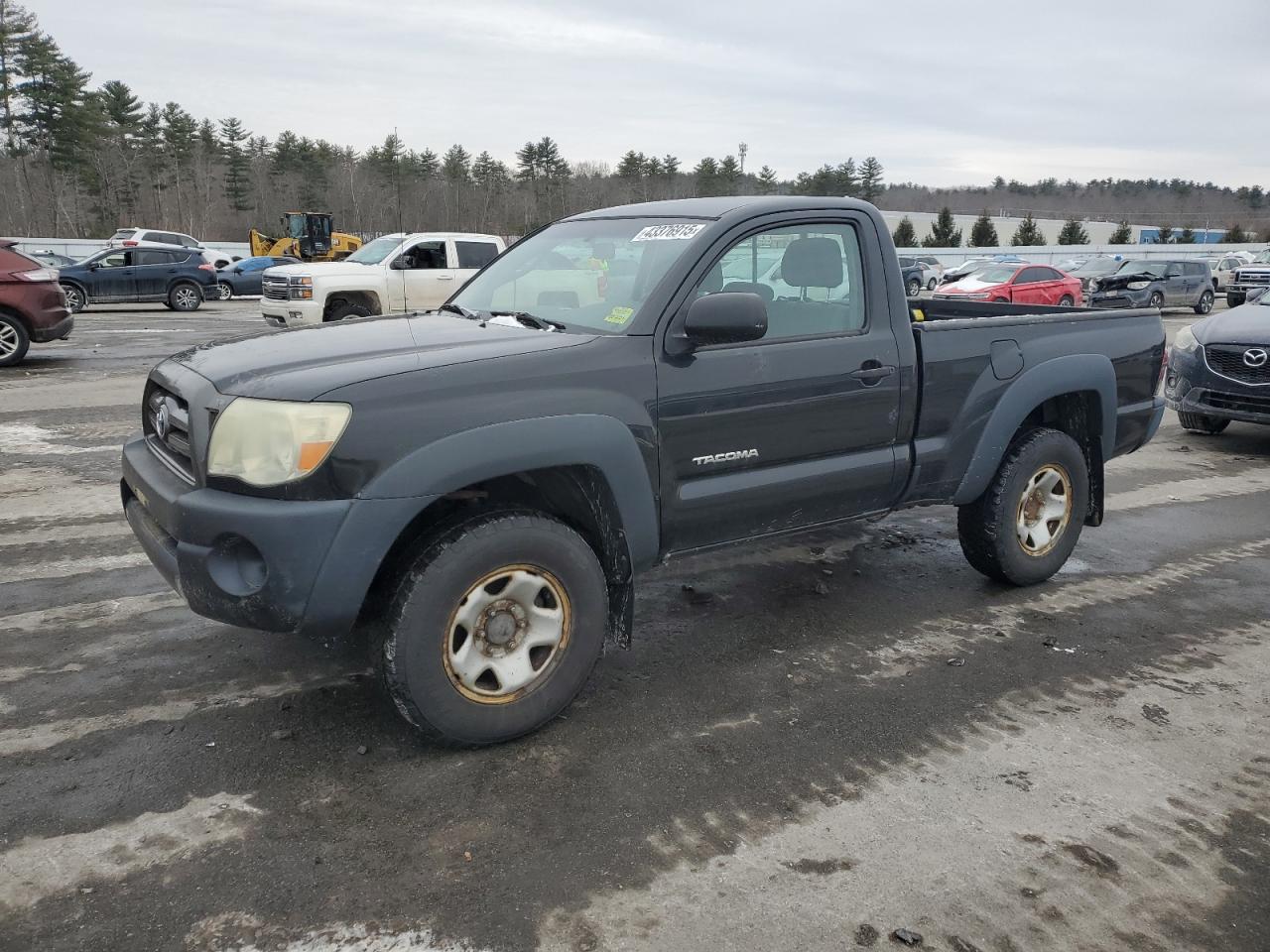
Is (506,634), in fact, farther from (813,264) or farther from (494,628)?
(813,264)

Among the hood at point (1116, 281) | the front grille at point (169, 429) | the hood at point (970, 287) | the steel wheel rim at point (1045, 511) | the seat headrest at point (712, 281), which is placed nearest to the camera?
the front grille at point (169, 429)

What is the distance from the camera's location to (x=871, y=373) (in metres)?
4.11

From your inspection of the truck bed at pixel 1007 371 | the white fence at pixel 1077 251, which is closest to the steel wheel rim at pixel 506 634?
the truck bed at pixel 1007 371

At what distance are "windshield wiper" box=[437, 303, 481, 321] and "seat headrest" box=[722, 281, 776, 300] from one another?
1082mm

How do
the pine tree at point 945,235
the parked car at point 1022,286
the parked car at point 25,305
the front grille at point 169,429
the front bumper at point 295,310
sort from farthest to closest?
the pine tree at point 945,235, the parked car at point 1022,286, the front bumper at point 295,310, the parked car at point 25,305, the front grille at point 169,429

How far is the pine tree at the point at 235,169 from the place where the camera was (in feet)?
262

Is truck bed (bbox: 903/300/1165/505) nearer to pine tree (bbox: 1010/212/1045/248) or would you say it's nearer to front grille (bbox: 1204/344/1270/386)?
front grille (bbox: 1204/344/1270/386)

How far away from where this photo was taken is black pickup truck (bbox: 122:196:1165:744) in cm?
299

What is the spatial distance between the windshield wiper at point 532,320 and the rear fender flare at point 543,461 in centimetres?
61

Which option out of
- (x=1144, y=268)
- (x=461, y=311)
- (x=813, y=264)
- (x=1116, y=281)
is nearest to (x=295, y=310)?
(x=461, y=311)

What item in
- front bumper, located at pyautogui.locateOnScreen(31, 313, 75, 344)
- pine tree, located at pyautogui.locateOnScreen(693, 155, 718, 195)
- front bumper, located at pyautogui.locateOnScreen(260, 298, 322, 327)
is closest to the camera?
front bumper, located at pyautogui.locateOnScreen(31, 313, 75, 344)

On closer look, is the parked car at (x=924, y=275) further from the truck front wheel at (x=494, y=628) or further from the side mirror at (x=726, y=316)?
the truck front wheel at (x=494, y=628)

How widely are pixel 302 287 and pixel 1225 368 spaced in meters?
12.0

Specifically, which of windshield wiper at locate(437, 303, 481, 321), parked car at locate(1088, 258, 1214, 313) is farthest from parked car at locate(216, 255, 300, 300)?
windshield wiper at locate(437, 303, 481, 321)
